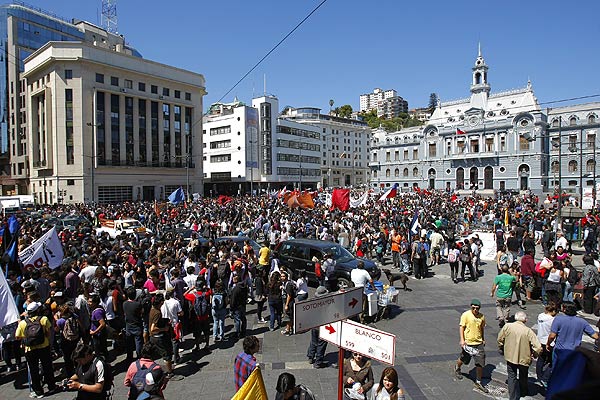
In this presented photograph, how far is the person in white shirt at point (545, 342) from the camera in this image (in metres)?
6.59

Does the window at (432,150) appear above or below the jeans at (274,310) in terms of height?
above

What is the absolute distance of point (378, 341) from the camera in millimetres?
4305

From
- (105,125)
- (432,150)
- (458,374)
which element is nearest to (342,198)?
(458,374)

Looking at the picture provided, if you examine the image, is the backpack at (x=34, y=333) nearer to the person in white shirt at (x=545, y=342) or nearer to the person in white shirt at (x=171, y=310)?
the person in white shirt at (x=171, y=310)

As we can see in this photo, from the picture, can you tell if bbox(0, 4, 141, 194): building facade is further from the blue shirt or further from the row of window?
the blue shirt

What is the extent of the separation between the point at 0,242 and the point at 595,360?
577 inches

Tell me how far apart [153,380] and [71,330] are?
10.6 ft

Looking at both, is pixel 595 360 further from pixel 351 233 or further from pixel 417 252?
pixel 351 233

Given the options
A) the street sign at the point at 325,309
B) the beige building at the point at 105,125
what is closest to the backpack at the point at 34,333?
the street sign at the point at 325,309

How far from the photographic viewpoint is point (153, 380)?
14.9 feet

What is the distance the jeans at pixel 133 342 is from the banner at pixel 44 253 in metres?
4.32

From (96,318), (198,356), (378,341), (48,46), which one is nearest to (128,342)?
(96,318)

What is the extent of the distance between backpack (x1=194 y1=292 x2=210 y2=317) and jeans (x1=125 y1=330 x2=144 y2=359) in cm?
117

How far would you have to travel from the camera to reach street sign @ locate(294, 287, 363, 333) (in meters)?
4.03
